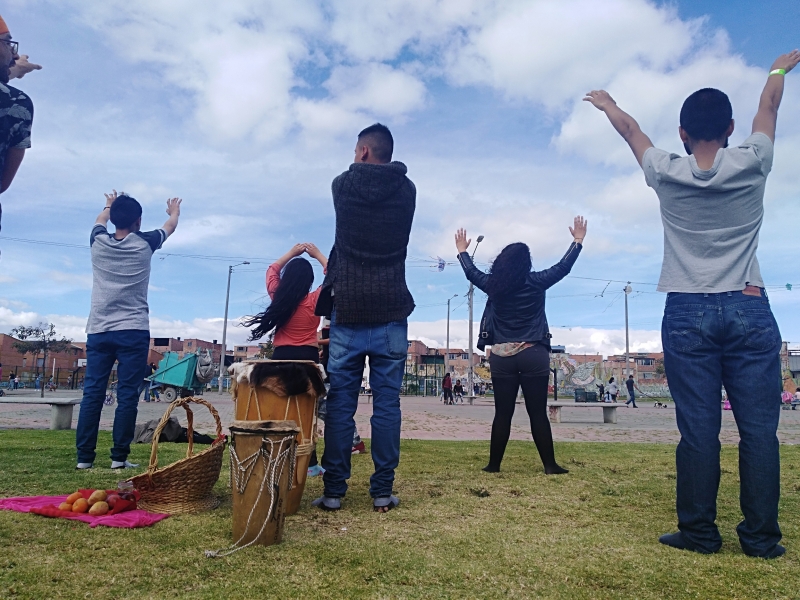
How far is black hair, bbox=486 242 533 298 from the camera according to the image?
5.15 m

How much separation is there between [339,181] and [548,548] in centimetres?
245

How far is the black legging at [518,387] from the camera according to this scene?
495 cm

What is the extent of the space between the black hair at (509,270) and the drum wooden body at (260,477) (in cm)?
291

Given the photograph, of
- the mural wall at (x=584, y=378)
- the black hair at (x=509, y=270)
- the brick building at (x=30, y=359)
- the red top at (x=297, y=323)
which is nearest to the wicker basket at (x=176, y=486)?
the red top at (x=297, y=323)

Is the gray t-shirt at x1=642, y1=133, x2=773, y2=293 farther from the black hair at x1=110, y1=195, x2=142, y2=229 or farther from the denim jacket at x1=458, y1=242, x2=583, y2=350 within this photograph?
the black hair at x1=110, y1=195, x2=142, y2=229

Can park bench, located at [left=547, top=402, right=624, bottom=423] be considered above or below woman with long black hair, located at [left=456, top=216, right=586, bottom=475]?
below

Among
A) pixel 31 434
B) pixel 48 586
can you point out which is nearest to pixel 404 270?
pixel 48 586

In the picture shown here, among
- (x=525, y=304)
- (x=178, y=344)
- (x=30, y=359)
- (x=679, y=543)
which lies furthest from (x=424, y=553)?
(x=178, y=344)

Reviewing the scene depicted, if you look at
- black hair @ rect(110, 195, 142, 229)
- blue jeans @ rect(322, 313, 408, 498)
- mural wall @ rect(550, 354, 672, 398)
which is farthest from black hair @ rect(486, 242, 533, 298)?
mural wall @ rect(550, 354, 672, 398)

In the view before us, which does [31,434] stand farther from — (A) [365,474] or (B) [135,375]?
(A) [365,474]

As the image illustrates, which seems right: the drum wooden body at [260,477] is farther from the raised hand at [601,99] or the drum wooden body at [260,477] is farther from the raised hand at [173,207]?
the raised hand at [173,207]

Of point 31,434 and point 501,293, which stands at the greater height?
point 501,293

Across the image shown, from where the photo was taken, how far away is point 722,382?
8.79 ft

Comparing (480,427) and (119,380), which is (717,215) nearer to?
(119,380)
